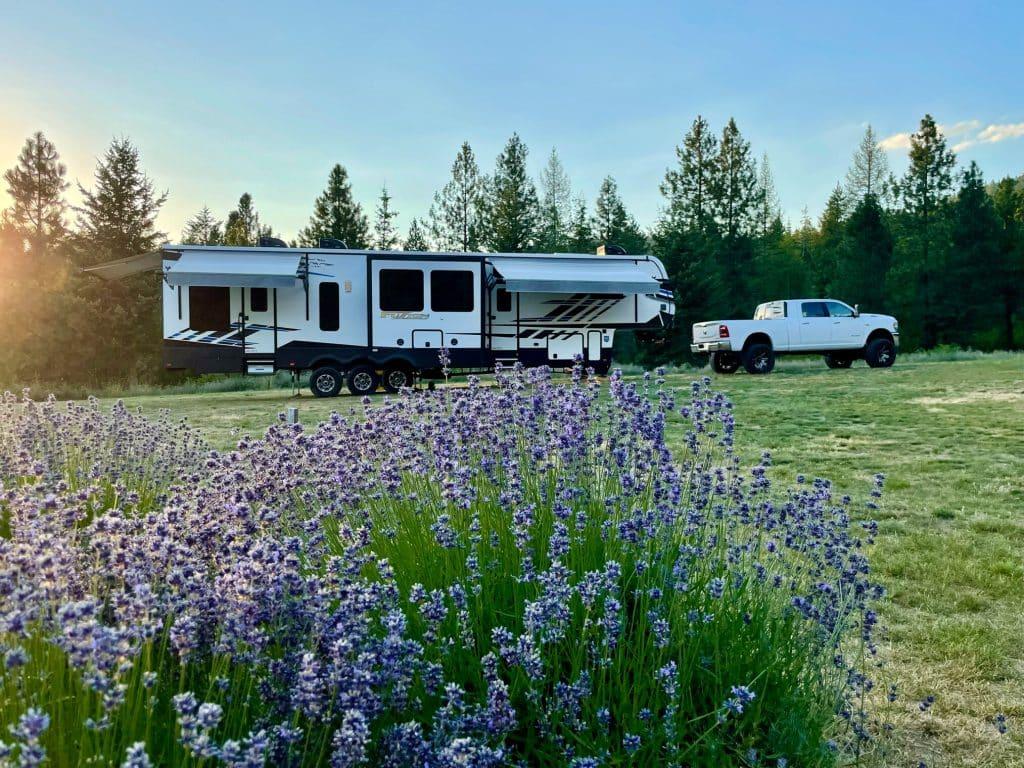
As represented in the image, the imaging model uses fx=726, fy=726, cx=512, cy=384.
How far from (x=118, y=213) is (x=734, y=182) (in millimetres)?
31787

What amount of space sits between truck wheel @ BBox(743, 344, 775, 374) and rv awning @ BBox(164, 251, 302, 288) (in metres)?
11.8

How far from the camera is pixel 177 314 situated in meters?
14.9

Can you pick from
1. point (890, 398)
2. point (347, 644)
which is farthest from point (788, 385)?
point (347, 644)

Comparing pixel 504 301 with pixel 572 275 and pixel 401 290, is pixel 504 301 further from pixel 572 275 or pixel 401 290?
pixel 401 290

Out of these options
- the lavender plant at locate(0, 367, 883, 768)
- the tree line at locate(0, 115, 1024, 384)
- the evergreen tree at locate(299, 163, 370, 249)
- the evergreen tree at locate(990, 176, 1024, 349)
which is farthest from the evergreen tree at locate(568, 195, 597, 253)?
the lavender plant at locate(0, 367, 883, 768)

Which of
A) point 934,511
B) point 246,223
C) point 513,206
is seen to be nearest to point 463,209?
point 513,206

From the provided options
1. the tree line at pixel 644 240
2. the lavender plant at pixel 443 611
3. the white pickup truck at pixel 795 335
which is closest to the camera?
the lavender plant at pixel 443 611

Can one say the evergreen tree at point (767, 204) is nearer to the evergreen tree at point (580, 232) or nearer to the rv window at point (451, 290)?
the evergreen tree at point (580, 232)

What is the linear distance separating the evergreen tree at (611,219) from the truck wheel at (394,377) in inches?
1027

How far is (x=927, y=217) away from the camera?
41219 millimetres

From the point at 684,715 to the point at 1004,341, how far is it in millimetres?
44410

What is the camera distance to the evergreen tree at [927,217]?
37.5 m

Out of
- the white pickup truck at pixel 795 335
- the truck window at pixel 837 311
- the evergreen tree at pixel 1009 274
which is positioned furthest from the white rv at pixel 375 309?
the evergreen tree at pixel 1009 274

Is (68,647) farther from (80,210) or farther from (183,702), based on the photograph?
(80,210)
